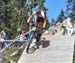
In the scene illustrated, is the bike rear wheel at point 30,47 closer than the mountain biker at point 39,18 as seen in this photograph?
Yes

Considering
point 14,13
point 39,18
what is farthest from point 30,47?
point 14,13

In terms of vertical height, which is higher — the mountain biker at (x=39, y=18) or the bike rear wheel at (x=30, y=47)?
the mountain biker at (x=39, y=18)

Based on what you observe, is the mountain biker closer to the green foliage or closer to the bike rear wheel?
the bike rear wheel

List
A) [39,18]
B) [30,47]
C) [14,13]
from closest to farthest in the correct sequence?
[30,47]
[39,18]
[14,13]

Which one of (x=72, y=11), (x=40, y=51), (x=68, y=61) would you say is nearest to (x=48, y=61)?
(x=68, y=61)

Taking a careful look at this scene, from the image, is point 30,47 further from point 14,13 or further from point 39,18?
point 14,13

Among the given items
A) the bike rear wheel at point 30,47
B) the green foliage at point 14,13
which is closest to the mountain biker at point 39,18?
the bike rear wheel at point 30,47

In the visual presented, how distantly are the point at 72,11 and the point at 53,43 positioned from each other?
8007 cm

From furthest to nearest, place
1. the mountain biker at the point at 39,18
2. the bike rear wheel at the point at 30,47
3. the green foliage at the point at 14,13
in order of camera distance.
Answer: the green foliage at the point at 14,13 < the mountain biker at the point at 39,18 < the bike rear wheel at the point at 30,47

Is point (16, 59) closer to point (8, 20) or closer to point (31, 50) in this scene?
point (31, 50)

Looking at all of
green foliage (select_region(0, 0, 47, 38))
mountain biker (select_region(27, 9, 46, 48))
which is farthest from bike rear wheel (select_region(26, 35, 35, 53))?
green foliage (select_region(0, 0, 47, 38))

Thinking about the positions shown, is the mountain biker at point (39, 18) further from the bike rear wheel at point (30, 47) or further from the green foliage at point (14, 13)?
the green foliage at point (14, 13)

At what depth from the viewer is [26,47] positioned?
50.4 feet

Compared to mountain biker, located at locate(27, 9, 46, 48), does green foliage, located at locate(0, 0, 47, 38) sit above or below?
below
